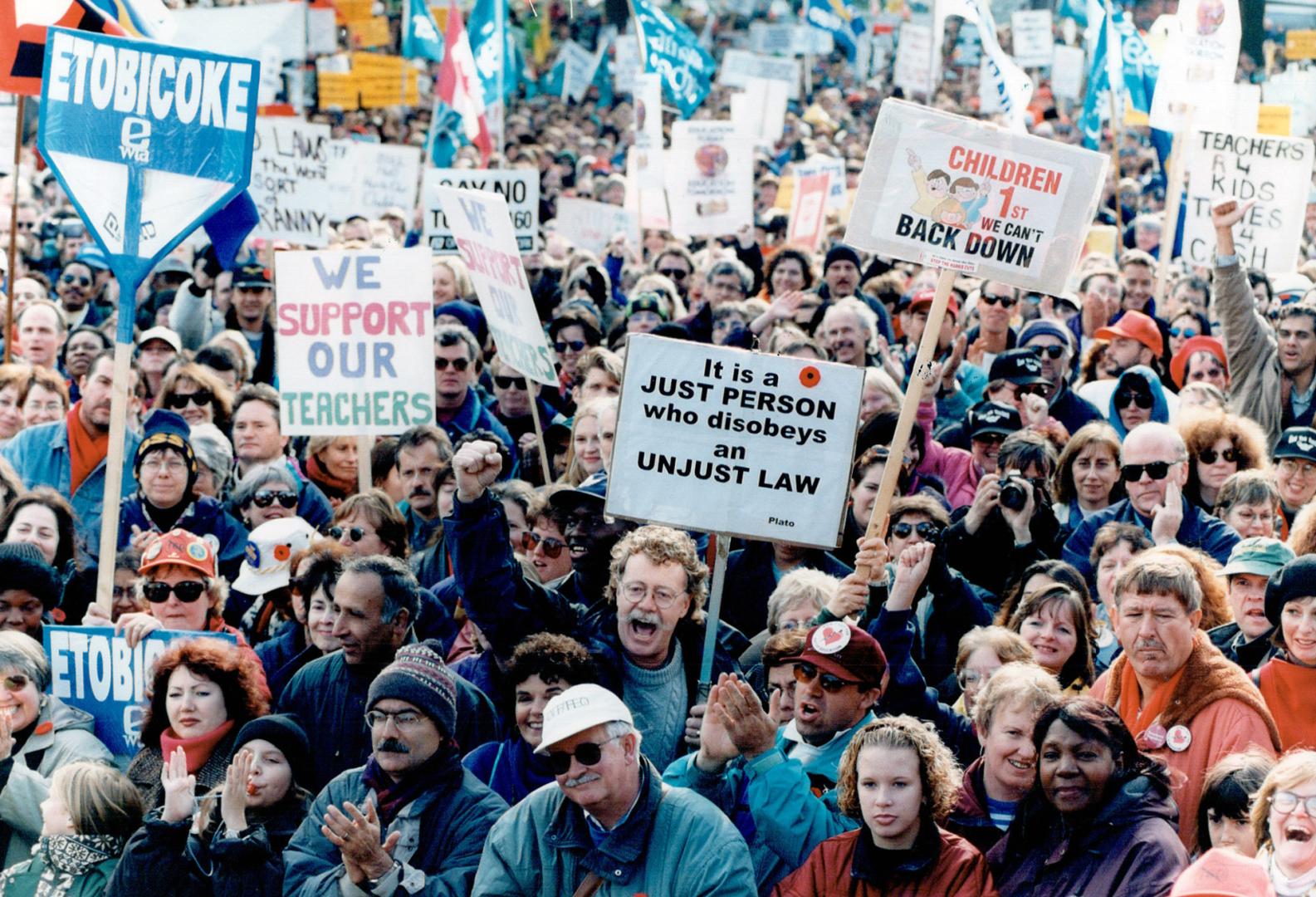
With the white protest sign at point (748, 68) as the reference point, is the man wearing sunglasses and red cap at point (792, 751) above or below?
below

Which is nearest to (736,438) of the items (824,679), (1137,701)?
(824,679)

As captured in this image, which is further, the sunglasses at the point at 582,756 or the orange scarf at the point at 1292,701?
the orange scarf at the point at 1292,701

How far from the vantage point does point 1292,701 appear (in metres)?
5.56

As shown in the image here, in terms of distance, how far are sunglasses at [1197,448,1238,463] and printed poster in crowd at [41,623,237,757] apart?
3949 mm

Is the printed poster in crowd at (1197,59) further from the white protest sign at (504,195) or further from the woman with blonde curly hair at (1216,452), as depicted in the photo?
the woman with blonde curly hair at (1216,452)

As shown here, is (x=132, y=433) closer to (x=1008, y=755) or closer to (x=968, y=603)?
(x=968, y=603)

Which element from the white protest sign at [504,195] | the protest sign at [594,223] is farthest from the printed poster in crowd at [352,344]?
the protest sign at [594,223]

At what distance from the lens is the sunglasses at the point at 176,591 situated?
6.64 metres

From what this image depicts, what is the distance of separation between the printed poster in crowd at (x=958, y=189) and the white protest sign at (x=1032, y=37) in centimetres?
2261

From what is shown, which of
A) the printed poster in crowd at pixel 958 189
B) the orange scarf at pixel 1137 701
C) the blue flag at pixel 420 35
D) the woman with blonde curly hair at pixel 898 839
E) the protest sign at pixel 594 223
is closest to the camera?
the woman with blonde curly hair at pixel 898 839

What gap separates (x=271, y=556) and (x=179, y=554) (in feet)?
1.70

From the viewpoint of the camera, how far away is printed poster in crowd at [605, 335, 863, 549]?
6.03m

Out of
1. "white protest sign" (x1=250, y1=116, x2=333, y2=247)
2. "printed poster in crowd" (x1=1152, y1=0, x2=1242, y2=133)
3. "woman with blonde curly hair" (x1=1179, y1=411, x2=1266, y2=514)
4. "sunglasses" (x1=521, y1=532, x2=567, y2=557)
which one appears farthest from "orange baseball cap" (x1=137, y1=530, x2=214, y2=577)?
"printed poster in crowd" (x1=1152, y1=0, x2=1242, y2=133)

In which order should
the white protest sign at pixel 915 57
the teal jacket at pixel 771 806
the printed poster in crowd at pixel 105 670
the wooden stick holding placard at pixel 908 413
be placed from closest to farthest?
the teal jacket at pixel 771 806, the printed poster in crowd at pixel 105 670, the wooden stick holding placard at pixel 908 413, the white protest sign at pixel 915 57
